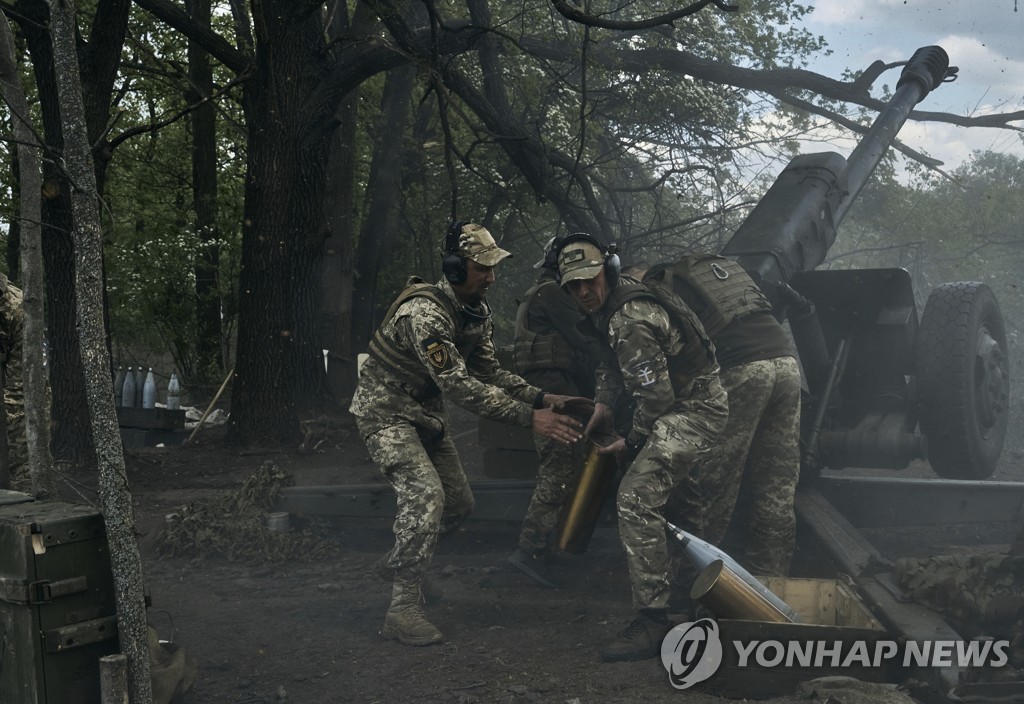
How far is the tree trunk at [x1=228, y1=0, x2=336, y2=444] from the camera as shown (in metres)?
9.55

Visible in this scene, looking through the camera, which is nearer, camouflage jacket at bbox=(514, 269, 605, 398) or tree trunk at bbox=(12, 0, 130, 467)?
camouflage jacket at bbox=(514, 269, 605, 398)

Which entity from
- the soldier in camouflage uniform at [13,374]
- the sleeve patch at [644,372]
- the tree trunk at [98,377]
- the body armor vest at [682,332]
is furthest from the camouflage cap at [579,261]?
A: the soldier in camouflage uniform at [13,374]

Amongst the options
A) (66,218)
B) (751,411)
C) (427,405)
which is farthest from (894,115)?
(66,218)

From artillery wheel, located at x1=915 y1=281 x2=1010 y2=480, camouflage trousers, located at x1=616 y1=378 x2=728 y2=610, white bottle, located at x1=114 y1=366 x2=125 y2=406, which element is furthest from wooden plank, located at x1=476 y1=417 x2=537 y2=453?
white bottle, located at x1=114 y1=366 x2=125 y2=406

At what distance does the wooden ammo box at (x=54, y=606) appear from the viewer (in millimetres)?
3426

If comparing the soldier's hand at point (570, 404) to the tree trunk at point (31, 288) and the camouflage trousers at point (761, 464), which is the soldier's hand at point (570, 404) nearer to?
the camouflage trousers at point (761, 464)

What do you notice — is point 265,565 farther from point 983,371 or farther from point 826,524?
point 983,371

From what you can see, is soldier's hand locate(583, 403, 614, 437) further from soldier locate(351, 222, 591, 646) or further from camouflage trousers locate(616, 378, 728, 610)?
camouflage trousers locate(616, 378, 728, 610)

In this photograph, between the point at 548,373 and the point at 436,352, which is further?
the point at 548,373

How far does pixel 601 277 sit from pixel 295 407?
5.61 metres

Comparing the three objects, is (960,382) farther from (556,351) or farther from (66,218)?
(66,218)

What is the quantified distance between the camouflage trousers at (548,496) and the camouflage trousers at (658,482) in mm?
932

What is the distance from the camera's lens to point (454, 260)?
5113 millimetres

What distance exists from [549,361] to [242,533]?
89.3 inches
